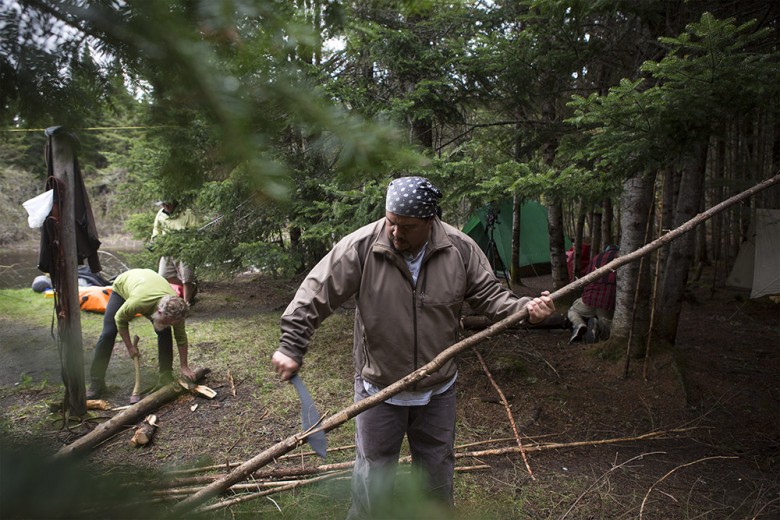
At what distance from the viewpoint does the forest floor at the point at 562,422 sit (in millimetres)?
3109

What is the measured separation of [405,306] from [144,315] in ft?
10.6

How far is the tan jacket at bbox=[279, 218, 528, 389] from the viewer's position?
2225mm

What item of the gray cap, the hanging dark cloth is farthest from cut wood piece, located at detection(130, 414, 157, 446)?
the gray cap

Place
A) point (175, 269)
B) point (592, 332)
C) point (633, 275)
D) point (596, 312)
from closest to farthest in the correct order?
point (633, 275), point (592, 332), point (596, 312), point (175, 269)

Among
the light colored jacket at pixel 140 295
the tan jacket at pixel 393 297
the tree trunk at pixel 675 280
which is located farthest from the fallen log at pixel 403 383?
the tree trunk at pixel 675 280

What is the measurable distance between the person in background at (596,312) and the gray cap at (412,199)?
4.38m

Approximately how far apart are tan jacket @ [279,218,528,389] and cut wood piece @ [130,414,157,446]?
2.36 metres

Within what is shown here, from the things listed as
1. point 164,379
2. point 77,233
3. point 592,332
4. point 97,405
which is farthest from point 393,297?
point 592,332

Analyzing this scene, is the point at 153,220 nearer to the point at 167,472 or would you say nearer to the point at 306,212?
the point at 306,212

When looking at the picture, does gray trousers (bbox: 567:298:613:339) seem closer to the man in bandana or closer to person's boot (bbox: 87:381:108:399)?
the man in bandana

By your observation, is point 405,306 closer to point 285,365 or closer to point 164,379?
point 285,365

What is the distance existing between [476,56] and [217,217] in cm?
339

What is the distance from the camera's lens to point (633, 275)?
5000 millimetres

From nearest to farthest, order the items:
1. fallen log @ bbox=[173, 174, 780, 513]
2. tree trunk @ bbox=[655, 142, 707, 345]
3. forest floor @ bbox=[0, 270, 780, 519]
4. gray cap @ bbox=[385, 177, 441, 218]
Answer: fallen log @ bbox=[173, 174, 780, 513] → gray cap @ bbox=[385, 177, 441, 218] → forest floor @ bbox=[0, 270, 780, 519] → tree trunk @ bbox=[655, 142, 707, 345]
